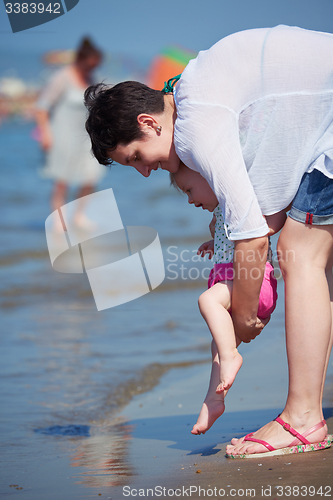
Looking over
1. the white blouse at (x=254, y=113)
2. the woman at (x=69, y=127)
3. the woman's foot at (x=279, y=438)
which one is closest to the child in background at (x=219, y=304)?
the woman's foot at (x=279, y=438)

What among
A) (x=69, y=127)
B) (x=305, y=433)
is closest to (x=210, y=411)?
(x=305, y=433)

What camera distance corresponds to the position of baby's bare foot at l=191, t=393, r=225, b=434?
1.66m

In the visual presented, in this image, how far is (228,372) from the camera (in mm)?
1589

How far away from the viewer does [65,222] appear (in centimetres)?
654

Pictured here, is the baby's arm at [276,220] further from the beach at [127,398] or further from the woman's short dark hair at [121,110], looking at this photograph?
the beach at [127,398]

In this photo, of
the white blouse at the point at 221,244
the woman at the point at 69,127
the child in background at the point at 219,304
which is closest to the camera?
the child in background at the point at 219,304

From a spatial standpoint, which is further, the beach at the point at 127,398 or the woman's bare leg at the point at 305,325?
the woman's bare leg at the point at 305,325

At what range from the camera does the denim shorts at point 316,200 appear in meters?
1.54

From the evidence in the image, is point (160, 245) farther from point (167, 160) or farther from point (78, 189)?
point (167, 160)

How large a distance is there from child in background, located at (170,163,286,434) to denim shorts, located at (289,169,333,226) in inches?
5.3

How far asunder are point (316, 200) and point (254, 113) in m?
0.30

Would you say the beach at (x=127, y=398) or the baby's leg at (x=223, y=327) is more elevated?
the baby's leg at (x=223, y=327)

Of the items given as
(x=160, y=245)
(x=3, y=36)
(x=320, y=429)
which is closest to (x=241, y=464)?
(x=320, y=429)

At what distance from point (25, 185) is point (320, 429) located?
31.3 ft
